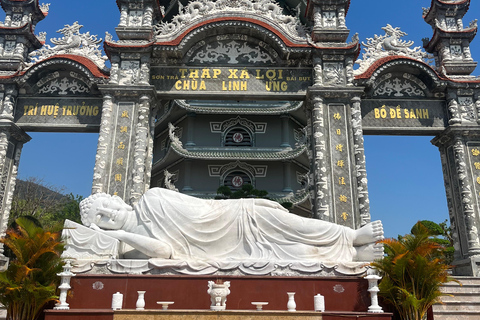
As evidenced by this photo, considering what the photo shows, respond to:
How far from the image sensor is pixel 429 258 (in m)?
6.55

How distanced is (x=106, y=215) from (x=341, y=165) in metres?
6.54

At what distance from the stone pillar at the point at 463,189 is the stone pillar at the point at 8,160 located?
11.9 meters

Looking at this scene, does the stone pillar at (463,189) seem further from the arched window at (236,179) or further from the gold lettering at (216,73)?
the arched window at (236,179)

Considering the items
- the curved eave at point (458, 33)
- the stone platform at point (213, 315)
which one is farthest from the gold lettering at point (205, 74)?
the stone platform at point (213, 315)

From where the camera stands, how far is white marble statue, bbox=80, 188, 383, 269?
604 centimetres

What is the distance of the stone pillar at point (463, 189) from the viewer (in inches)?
426

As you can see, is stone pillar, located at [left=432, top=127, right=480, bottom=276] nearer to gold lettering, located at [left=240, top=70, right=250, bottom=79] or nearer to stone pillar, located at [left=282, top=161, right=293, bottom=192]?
gold lettering, located at [left=240, top=70, right=250, bottom=79]

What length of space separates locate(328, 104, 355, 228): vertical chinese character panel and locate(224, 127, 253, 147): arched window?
839cm

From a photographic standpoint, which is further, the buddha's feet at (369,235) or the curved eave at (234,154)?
the curved eave at (234,154)

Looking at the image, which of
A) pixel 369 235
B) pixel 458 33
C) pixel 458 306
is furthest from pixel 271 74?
pixel 458 306

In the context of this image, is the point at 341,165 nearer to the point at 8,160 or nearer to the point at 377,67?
the point at 377,67

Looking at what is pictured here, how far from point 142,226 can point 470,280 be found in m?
6.76

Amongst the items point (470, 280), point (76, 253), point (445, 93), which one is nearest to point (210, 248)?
point (76, 253)

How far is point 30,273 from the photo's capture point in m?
5.71
